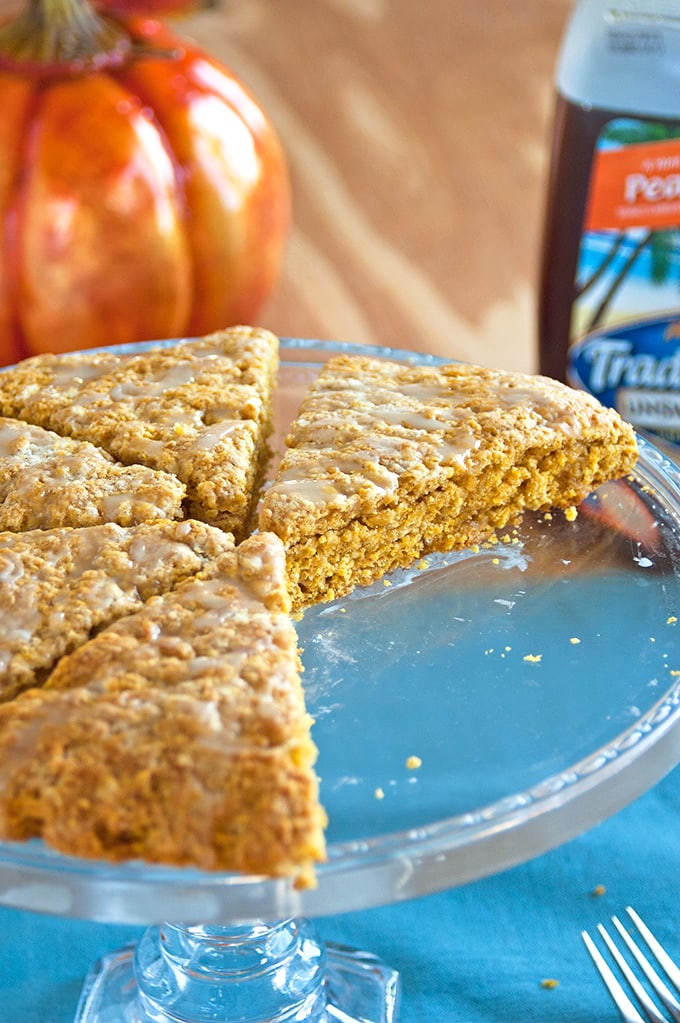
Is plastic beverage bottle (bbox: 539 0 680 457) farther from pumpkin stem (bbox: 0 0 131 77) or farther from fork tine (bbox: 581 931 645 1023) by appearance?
fork tine (bbox: 581 931 645 1023)

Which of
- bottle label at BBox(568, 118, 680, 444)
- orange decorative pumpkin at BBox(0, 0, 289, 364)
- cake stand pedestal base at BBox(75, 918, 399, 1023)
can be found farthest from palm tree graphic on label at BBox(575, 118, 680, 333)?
cake stand pedestal base at BBox(75, 918, 399, 1023)

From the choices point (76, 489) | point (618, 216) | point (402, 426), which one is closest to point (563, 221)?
point (618, 216)

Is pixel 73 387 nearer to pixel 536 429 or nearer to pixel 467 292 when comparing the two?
pixel 536 429

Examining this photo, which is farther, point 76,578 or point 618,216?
point 618,216

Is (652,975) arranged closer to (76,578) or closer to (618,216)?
(76,578)

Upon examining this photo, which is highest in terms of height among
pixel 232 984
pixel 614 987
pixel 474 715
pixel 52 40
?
pixel 52 40

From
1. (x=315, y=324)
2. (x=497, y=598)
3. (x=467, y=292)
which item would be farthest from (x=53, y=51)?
(x=497, y=598)
